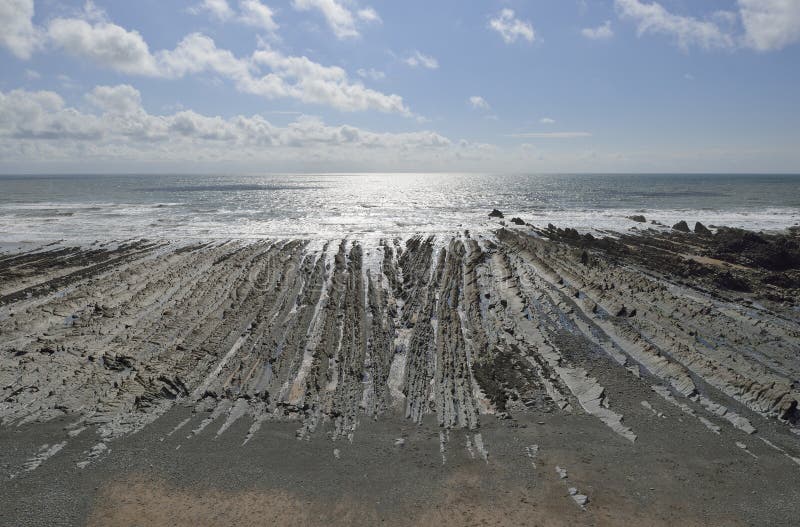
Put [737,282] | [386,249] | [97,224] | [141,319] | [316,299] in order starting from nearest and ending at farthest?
Answer: [141,319] < [316,299] < [737,282] < [386,249] < [97,224]

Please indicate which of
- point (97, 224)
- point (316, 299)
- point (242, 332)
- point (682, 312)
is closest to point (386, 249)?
point (316, 299)

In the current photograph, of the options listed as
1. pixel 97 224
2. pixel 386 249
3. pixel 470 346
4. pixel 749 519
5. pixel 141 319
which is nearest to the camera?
pixel 749 519

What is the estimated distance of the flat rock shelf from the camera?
9.30 meters

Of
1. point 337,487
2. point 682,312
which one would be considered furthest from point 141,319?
point 682,312

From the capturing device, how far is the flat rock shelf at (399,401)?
930 centimetres

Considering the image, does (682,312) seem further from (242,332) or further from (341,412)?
(242,332)

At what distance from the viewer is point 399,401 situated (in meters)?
13.1

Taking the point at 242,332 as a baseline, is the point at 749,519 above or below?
below

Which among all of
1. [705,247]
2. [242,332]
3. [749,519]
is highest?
[705,247]

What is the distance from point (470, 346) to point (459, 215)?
45.5 meters

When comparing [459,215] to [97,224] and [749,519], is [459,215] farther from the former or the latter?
[749,519]

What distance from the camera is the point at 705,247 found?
3547cm

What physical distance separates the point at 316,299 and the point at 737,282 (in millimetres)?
23681

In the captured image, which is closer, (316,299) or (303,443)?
(303,443)
